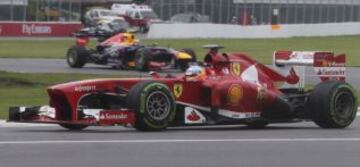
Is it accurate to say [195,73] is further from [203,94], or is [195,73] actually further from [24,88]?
[24,88]

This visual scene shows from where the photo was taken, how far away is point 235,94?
14.2 meters

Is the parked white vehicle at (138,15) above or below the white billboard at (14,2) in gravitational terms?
below

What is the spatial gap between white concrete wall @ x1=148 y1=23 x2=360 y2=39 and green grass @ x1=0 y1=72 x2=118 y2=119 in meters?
33.8

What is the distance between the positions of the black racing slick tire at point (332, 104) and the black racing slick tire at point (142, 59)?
16888 millimetres

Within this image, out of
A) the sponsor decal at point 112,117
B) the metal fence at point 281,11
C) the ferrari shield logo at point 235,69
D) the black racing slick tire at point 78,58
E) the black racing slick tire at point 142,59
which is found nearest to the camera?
the sponsor decal at point 112,117

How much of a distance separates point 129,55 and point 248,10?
46.7 metres

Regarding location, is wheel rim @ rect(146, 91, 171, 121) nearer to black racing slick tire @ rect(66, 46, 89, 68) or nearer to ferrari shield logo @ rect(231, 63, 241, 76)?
ferrari shield logo @ rect(231, 63, 241, 76)

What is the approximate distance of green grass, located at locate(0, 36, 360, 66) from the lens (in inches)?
1711

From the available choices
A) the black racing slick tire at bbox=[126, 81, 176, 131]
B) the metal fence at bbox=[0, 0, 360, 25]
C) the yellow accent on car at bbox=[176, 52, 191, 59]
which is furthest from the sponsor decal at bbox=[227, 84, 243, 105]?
the metal fence at bbox=[0, 0, 360, 25]

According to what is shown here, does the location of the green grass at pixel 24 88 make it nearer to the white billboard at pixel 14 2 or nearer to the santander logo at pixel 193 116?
the santander logo at pixel 193 116

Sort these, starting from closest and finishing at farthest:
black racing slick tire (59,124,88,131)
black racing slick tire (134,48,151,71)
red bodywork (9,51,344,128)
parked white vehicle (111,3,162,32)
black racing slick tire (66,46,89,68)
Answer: red bodywork (9,51,344,128)
black racing slick tire (59,124,88,131)
black racing slick tire (134,48,151,71)
black racing slick tire (66,46,89,68)
parked white vehicle (111,3,162,32)

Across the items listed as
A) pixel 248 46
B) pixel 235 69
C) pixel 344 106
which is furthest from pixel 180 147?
pixel 248 46

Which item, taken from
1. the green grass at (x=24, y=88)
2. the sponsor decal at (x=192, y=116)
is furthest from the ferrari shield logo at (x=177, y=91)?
the green grass at (x=24, y=88)

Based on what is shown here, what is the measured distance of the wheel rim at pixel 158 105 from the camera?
43.9 ft
